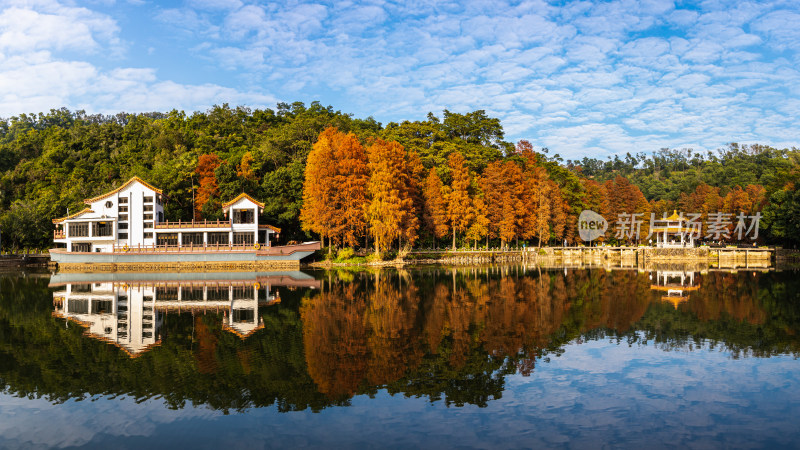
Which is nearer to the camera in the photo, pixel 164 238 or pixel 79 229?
pixel 164 238

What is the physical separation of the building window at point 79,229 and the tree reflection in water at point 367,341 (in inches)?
991

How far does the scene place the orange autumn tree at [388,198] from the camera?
46.0 m

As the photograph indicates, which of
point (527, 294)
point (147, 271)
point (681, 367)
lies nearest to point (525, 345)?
point (681, 367)

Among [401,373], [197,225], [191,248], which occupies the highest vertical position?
[197,225]

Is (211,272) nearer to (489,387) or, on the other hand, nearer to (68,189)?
(68,189)

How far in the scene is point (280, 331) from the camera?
16875mm

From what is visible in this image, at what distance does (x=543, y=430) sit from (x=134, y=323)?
15.8m

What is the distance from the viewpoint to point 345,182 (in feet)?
155

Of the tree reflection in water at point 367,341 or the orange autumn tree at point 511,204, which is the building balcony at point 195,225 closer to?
the tree reflection in water at point 367,341

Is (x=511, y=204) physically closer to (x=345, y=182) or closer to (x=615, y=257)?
(x=615, y=257)

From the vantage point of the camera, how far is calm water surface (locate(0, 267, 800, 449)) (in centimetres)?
888

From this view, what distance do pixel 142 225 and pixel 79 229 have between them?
6.74m

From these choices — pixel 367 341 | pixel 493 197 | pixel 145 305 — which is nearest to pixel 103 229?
pixel 145 305

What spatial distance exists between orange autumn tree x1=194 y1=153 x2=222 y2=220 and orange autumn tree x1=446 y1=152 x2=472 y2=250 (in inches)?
1009
